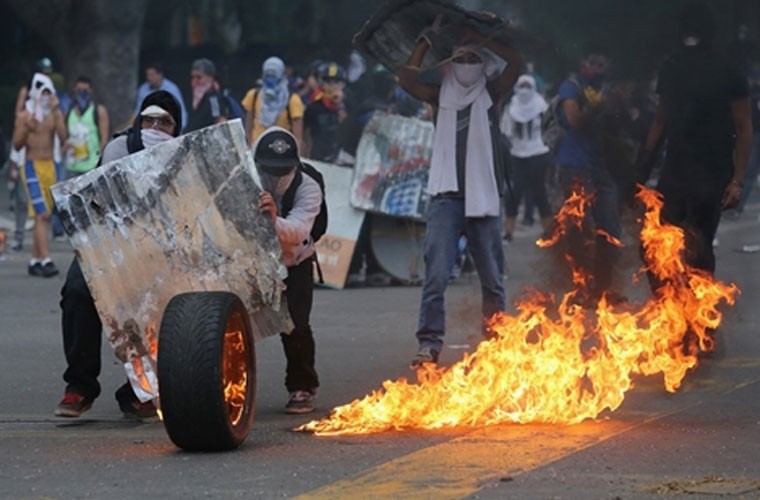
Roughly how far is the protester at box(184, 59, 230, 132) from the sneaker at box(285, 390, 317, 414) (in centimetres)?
818

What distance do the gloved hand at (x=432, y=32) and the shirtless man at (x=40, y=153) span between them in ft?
21.4

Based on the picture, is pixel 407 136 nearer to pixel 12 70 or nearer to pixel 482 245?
pixel 482 245

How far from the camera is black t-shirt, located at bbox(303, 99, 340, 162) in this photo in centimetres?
1673

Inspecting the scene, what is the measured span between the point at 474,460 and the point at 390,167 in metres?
7.46

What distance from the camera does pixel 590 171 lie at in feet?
39.1

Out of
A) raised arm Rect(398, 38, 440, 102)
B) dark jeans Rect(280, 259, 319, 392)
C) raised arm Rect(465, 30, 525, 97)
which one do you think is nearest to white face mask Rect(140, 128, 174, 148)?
dark jeans Rect(280, 259, 319, 392)

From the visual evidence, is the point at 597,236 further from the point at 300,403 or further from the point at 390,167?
the point at 390,167

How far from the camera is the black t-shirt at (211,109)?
17000 millimetres

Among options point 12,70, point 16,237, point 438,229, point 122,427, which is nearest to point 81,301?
point 122,427

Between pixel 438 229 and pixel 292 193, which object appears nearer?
pixel 292 193

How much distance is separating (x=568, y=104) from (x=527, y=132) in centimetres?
777

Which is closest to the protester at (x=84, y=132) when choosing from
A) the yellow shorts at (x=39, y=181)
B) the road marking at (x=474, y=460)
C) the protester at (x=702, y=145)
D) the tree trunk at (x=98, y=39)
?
the tree trunk at (x=98, y=39)

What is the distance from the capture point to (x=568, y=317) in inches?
340

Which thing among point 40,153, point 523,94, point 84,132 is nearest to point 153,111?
point 40,153
